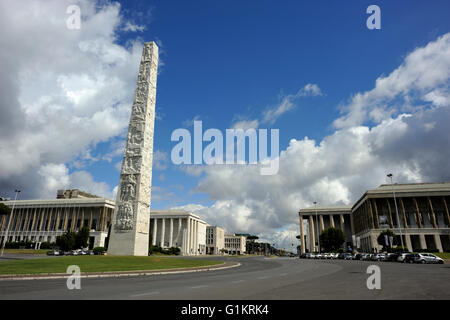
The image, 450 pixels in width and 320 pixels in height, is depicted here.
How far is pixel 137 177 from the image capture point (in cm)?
3531

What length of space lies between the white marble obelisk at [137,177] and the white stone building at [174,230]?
287ft

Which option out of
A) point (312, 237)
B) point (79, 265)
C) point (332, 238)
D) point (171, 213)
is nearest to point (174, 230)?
point (171, 213)

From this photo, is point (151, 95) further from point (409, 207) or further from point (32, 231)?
point (32, 231)

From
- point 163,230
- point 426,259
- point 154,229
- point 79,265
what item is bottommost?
point 79,265

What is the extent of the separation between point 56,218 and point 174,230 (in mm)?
44020

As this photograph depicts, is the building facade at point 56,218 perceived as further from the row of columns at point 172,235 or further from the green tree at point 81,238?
the green tree at point 81,238

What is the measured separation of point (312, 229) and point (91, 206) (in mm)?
85089

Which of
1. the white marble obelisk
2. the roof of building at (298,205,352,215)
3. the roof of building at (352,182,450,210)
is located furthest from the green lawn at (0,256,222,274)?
the roof of building at (298,205,352,215)

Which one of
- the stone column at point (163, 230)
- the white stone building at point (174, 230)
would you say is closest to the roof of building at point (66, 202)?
the white stone building at point (174, 230)

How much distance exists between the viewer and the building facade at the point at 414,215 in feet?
264

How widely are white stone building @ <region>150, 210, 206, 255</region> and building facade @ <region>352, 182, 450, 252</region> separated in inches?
2534

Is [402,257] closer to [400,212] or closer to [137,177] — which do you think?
[137,177]

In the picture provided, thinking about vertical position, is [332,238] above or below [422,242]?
above
